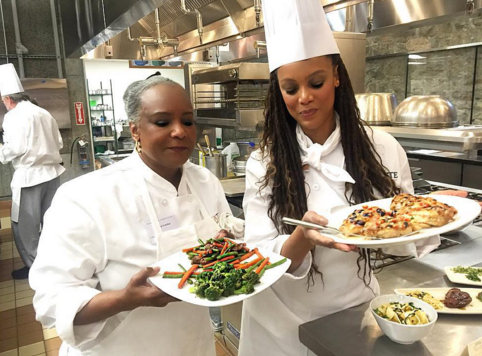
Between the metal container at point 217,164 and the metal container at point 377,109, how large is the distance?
1494 millimetres

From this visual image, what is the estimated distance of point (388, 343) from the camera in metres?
1.26

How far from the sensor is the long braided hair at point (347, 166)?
1.36 metres

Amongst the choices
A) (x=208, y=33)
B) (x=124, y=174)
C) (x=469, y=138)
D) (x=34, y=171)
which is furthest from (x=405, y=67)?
(x=124, y=174)

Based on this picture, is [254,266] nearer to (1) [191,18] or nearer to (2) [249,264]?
(2) [249,264]

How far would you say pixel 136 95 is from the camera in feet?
4.24

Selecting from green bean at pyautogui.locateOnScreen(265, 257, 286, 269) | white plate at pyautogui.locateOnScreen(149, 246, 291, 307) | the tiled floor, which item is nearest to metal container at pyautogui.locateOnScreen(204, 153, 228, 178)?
the tiled floor

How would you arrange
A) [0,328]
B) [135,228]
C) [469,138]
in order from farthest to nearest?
[0,328] → [469,138] → [135,228]

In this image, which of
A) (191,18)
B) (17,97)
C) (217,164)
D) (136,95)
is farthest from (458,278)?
(17,97)

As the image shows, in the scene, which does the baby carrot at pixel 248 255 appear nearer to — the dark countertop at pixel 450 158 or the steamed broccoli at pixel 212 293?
the steamed broccoli at pixel 212 293

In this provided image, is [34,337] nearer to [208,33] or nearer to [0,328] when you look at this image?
[0,328]

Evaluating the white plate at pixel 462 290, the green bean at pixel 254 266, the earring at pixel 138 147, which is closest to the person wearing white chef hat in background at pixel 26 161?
the earring at pixel 138 147

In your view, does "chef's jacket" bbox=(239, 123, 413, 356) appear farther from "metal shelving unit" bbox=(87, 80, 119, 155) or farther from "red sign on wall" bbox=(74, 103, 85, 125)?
"metal shelving unit" bbox=(87, 80, 119, 155)

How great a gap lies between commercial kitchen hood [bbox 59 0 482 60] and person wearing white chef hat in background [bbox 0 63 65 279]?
85 cm

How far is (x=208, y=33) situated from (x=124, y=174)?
96.6 inches
